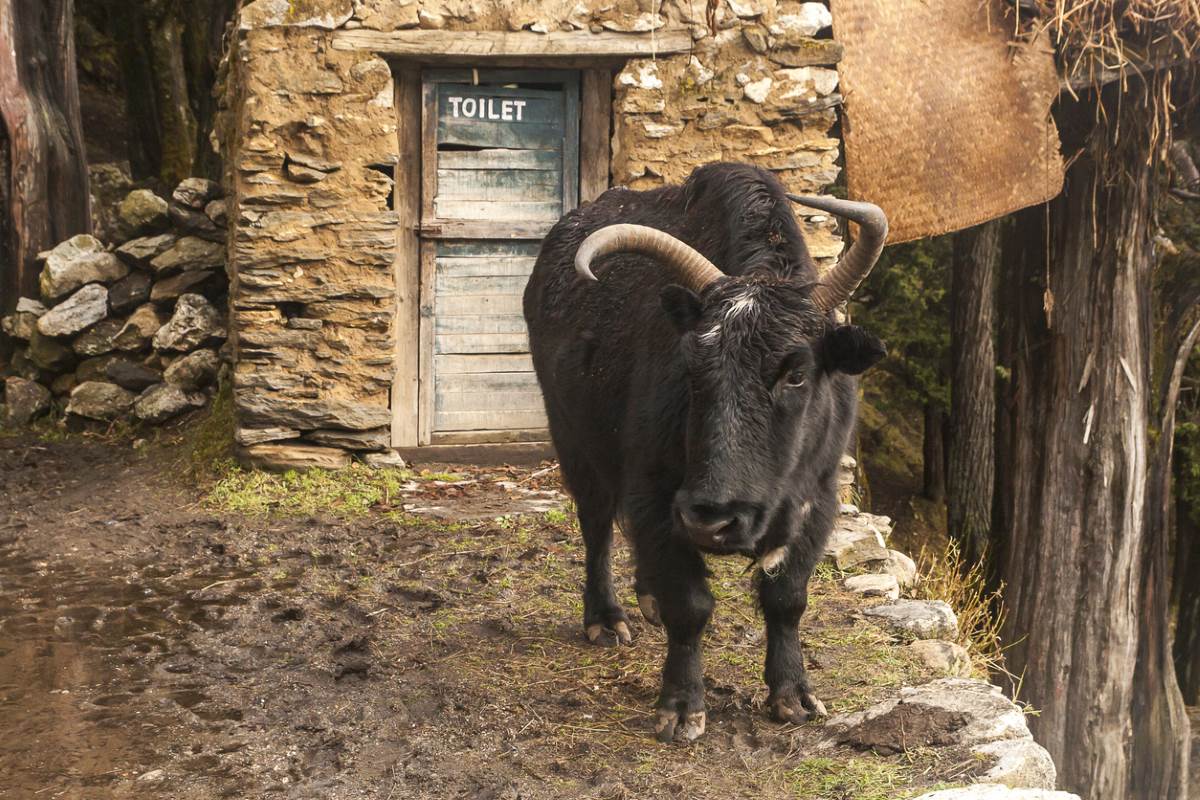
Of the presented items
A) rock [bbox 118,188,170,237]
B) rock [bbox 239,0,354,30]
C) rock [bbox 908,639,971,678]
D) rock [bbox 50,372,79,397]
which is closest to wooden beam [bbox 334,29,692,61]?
rock [bbox 239,0,354,30]

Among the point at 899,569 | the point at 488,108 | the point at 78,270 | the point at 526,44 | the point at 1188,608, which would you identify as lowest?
the point at 1188,608

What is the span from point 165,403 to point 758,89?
4.51 metres

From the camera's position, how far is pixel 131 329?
9.11 meters

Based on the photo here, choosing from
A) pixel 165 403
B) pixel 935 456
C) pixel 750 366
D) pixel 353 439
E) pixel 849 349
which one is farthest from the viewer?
pixel 935 456

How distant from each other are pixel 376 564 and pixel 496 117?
10.7ft

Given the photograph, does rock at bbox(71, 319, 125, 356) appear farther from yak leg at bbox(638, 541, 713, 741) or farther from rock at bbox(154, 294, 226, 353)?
yak leg at bbox(638, 541, 713, 741)

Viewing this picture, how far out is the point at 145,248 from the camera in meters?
9.17

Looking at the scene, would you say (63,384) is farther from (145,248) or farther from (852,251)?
(852,251)

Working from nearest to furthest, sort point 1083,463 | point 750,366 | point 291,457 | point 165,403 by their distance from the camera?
point 750,366
point 291,457
point 1083,463
point 165,403

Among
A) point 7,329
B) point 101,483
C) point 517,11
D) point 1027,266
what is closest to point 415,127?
point 517,11

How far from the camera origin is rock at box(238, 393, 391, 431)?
7.60 metres

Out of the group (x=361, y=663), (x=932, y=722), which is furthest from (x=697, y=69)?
(x=932, y=722)

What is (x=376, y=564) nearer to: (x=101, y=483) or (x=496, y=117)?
(x=101, y=483)

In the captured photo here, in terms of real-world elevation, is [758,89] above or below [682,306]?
above
